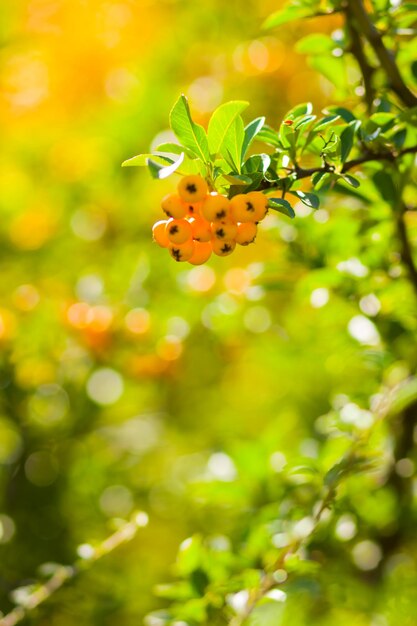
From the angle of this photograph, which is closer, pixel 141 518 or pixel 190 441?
pixel 141 518

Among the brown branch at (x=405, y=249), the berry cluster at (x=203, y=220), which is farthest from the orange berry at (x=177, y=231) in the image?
the brown branch at (x=405, y=249)

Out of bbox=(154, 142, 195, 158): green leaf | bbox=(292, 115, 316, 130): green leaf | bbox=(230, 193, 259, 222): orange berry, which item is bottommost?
bbox=(230, 193, 259, 222): orange berry

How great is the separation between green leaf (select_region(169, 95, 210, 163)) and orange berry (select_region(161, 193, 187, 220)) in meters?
0.07

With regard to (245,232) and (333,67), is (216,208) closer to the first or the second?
(245,232)

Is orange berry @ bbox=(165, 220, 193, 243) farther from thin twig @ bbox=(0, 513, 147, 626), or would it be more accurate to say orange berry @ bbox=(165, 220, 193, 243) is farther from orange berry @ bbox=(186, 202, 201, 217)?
thin twig @ bbox=(0, 513, 147, 626)

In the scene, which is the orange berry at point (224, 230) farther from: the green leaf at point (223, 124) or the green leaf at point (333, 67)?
the green leaf at point (333, 67)

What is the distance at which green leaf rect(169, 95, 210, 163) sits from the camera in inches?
34.3

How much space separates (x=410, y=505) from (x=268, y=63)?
168 cm

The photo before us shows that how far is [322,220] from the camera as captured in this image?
4.88ft

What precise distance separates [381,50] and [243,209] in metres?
0.47

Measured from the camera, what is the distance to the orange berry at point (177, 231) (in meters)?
0.86

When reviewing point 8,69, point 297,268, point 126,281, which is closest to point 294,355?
point 297,268

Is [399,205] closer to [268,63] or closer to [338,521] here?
[338,521]

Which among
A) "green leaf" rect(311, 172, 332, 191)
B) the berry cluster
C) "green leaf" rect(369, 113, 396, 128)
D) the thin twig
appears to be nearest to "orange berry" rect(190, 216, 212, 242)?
the berry cluster
